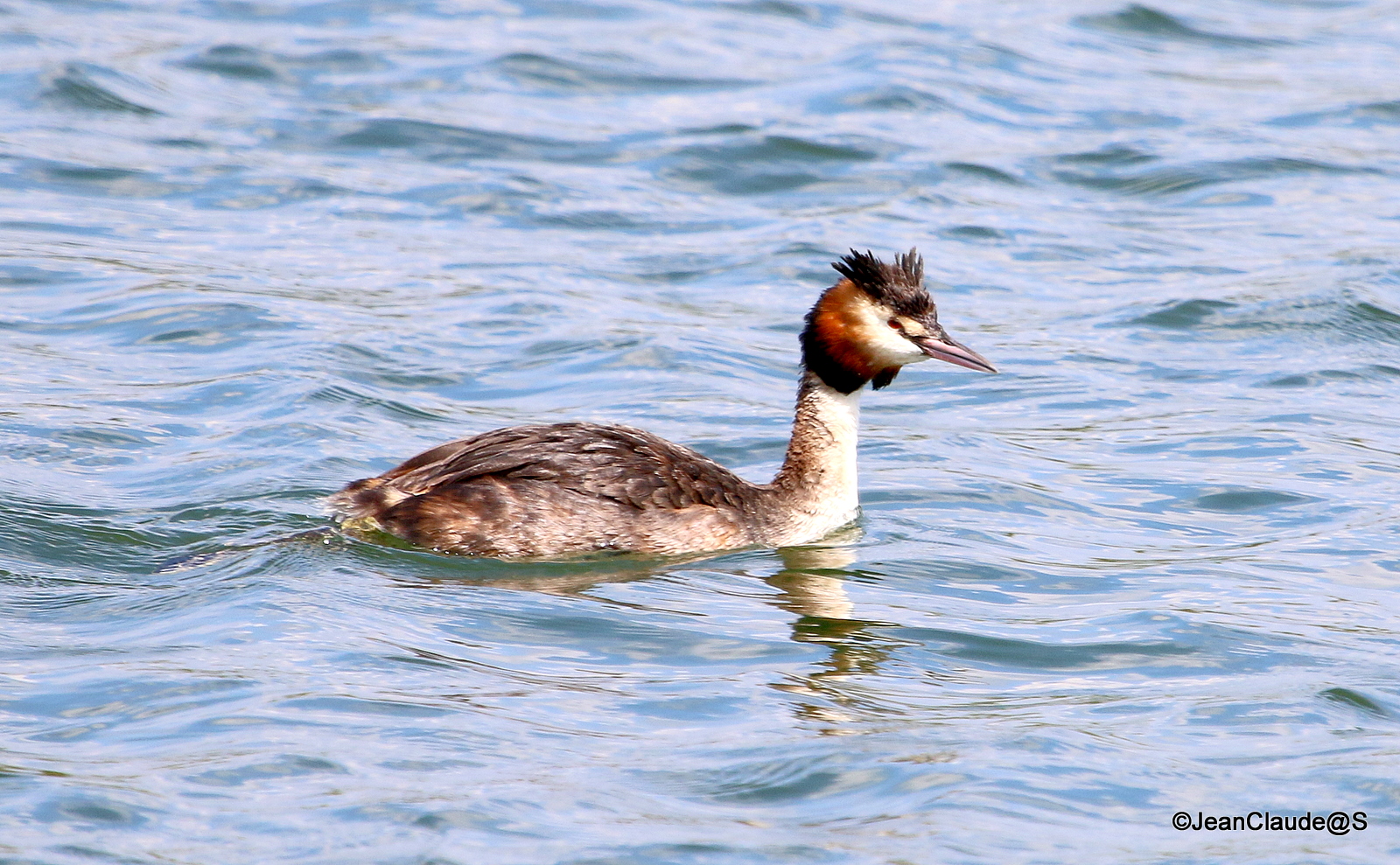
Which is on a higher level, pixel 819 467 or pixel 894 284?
pixel 894 284

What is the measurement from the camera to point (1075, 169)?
15352 mm

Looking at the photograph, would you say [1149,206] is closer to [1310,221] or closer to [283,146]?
[1310,221]

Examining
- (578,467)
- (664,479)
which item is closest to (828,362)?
(664,479)

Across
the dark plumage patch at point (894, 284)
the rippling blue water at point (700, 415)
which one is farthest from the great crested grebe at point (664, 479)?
the rippling blue water at point (700, 415)

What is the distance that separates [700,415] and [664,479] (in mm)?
2320

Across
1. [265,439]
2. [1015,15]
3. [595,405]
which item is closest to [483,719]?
[265,439]

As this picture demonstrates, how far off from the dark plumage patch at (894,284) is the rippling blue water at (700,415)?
1078 millimetres

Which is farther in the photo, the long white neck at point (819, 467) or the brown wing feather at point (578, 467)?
the long white neck at point (819, 467)

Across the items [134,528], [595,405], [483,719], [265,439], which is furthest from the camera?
[595,405]

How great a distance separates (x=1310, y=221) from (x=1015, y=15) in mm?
6409

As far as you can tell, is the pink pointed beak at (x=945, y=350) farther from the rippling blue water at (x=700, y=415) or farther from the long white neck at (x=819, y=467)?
the rippling blue water at (x=700, y=415)

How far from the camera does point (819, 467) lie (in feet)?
28.1

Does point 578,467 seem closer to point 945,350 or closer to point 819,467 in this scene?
point 819,467

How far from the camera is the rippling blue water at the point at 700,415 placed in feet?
19.0
